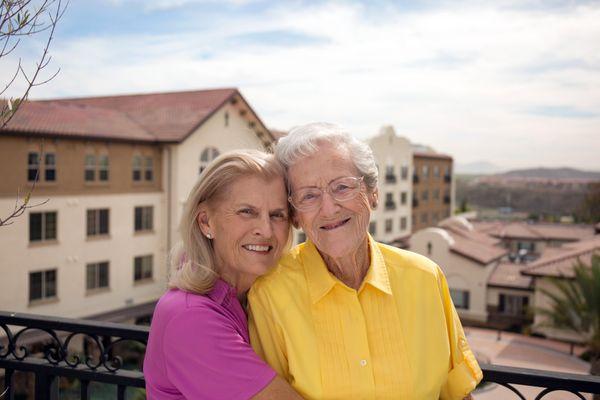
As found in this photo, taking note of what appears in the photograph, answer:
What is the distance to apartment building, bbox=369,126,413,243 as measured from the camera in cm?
4250

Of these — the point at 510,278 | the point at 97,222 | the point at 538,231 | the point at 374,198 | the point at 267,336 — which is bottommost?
the point at 510,278

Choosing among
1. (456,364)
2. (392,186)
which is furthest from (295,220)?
(392,186)

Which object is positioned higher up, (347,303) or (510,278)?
(347,303)

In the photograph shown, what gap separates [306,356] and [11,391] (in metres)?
2.07

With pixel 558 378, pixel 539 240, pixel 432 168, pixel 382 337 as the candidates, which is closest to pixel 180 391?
pixel 382 337

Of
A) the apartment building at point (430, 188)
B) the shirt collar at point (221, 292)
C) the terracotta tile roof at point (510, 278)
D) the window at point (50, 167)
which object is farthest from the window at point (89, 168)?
the apartment building at point (430, 188)

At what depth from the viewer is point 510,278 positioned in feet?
95.8

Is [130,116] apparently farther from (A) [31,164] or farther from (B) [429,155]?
(B) [429,155]

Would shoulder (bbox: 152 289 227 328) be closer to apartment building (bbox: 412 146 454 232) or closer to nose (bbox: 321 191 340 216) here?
nose (bbox: 321 191 340 216)

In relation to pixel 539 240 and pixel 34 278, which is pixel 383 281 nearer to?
pixel 34 278

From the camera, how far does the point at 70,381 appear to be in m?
17.9

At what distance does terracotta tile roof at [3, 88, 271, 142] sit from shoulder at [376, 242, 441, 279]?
2012 cm

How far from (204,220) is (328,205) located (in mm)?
544

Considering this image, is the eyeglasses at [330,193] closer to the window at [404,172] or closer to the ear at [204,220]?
the ear at [204,220]
